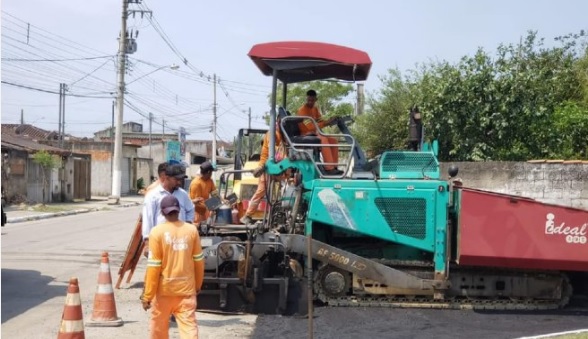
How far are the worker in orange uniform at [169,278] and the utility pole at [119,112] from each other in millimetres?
28754

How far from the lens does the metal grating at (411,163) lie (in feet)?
30.0

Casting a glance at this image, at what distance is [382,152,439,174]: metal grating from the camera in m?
9.15

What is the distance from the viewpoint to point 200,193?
1059 centimetres

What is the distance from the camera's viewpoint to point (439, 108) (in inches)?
690

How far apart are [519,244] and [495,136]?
9.44 metres

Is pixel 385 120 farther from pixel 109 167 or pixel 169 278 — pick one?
pixel 109 167

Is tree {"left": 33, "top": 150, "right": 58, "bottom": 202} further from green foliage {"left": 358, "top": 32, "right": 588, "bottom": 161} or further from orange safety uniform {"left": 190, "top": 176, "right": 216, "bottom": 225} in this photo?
orange safety uniform {"left": 190, "top": 176, "right": 216, "bottom": 225}

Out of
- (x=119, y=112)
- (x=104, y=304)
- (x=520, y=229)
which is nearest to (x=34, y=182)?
(x=119, y=112)

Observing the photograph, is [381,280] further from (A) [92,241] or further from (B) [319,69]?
(A) [92,241]

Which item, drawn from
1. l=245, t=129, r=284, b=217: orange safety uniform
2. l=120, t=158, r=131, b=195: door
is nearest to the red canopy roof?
l=245, t=129, r=284, b=217: orange safety uniform

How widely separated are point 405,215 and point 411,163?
0.70 metres

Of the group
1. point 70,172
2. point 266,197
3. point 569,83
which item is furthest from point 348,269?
point 70,172

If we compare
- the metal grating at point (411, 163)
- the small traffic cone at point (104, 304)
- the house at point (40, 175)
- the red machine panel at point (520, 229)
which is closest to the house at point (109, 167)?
the house at point (40, 175)

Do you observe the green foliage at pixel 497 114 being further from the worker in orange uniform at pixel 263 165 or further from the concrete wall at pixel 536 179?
the worker in orange uniform at pixel 263 165
